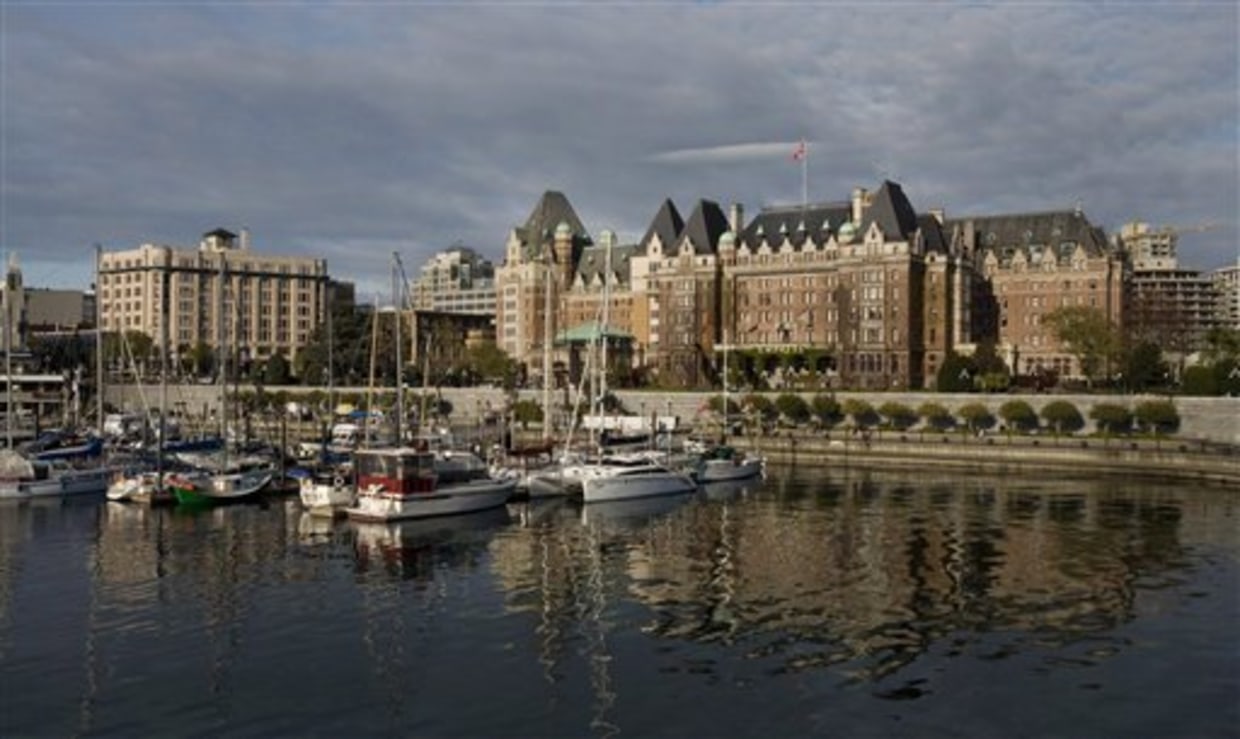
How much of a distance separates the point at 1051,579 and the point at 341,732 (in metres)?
32.4

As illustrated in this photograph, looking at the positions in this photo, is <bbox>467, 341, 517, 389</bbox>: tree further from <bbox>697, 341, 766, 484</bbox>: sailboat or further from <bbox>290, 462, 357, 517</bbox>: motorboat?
<bbox>290, 462, 357, 517</bbox>: motorboat

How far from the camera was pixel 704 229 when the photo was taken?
17788 cm

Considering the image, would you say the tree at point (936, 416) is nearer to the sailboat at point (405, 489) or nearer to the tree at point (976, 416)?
the tree at point (976, 416)

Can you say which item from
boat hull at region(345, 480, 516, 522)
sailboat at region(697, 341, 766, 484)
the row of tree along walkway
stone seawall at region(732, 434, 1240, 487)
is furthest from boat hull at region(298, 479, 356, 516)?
the row of tree along walkway

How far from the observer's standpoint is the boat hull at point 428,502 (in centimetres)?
6869

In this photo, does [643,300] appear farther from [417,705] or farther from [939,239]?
[417,705]

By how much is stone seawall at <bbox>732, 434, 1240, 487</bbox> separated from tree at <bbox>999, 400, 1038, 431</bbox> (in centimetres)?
563

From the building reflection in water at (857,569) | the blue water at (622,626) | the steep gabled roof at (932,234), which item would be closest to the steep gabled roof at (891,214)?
the steep gabled roof at (932,234)

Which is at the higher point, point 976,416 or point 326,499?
point 976,416

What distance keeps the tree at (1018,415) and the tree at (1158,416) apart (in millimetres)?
9715

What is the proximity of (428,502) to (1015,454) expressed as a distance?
57.6m

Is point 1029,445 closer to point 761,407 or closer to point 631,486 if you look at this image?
point 761,407

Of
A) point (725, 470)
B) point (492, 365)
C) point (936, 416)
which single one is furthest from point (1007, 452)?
point (492, 365)

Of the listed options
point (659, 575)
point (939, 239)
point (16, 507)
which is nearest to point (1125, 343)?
point (939, 239)
